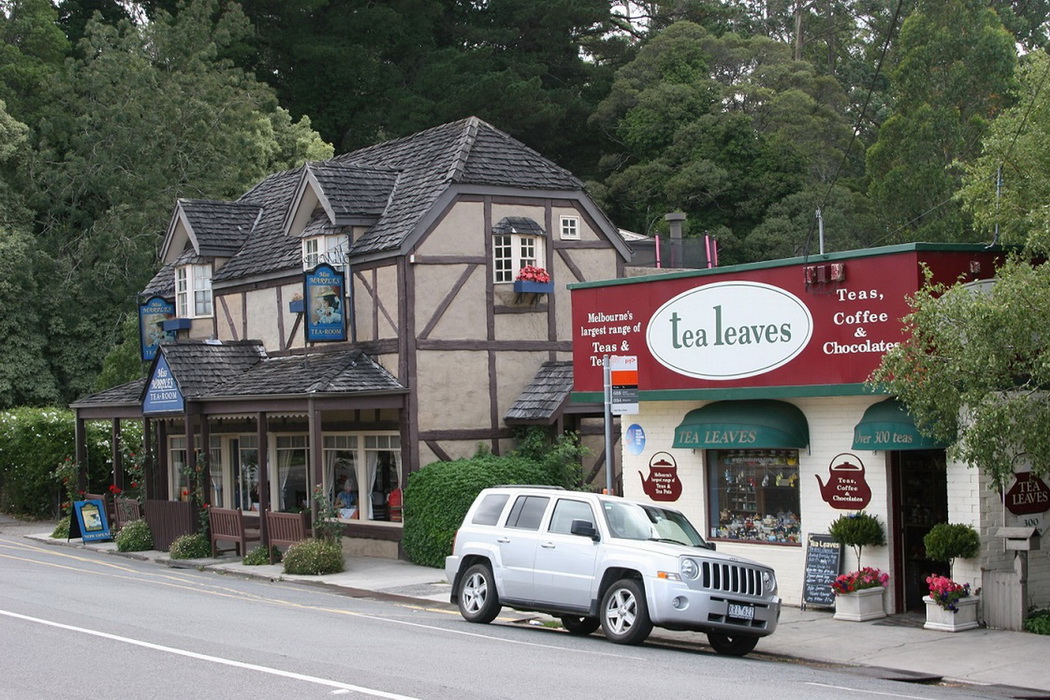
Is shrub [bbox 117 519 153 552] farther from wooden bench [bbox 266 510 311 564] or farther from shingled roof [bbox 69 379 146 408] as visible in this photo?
wooden bench [bbox 266 510 311 564]

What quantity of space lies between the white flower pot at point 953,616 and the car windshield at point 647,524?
2.97 m

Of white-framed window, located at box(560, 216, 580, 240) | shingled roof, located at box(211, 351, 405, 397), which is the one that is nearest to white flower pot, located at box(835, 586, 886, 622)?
shingled roof, located at box(211, 351, 405, 397)

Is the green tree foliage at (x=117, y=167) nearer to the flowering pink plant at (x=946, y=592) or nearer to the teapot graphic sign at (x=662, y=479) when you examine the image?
the teapot graphic sign at (x=662, y=479)

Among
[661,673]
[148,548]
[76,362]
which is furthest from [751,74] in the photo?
[661,673]

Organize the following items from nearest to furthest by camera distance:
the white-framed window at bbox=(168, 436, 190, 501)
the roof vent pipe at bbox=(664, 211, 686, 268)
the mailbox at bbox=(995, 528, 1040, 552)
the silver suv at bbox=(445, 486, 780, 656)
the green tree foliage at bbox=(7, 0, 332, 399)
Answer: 1. the silver suv at bbox=(445, 486, 780, 656)
2. the mailbox at bbox=(995, 528, 1040, 552)
3. the white-framed window at bbox=(168, 436, 190, 501)
4. the roof vent pipe at bbox=(664, 211, 686, 268)
5. the green tree foliage at bbox=(7, 0, 332, 399)

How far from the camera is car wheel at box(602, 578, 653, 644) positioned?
14.6 metres

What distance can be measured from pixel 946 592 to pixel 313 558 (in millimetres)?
11749

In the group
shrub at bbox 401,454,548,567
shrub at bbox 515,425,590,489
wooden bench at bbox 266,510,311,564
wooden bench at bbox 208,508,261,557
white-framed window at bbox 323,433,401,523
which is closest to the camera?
shrub at bbox 401,454,548,567

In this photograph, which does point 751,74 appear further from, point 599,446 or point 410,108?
point 599,446

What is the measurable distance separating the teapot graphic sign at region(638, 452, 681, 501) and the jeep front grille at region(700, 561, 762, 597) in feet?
16.1

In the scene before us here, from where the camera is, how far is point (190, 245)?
3297cm

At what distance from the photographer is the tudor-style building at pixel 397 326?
25688mm

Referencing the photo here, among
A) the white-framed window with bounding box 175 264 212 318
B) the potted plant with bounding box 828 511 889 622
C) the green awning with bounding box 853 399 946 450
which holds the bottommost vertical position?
the potted plant with bounding box 828 511 889 622

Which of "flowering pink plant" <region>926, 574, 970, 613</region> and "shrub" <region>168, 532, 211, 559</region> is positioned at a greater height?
"flowering pink plant" <region>926, 574, 970, 613</region>
